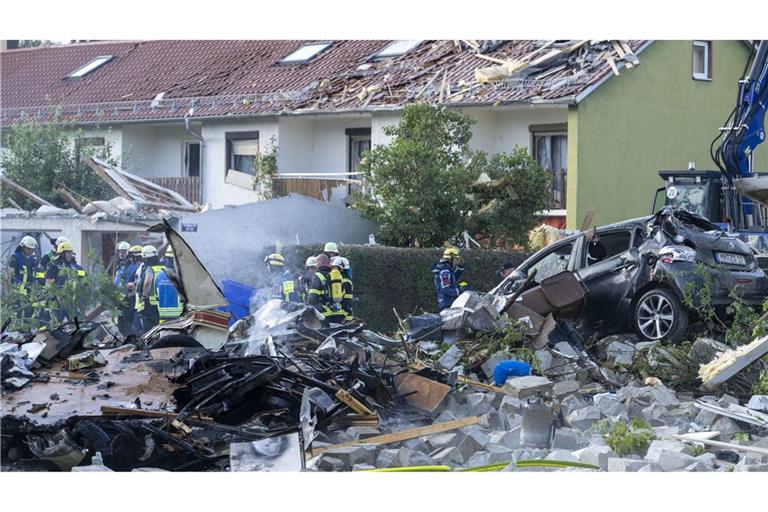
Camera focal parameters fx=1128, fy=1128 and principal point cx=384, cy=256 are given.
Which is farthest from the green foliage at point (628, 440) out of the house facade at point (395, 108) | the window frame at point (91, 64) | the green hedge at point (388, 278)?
the window frame at point (91, 64)

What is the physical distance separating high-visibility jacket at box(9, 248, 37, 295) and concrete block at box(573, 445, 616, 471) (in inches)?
375

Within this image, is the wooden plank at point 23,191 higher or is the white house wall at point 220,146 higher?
the white house wall at point 220,146

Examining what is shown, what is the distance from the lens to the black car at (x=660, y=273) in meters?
12.8

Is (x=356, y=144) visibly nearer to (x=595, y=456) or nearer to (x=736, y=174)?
(x=736, y=174)

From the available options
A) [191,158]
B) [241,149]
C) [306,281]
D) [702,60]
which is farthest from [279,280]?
[702,60]

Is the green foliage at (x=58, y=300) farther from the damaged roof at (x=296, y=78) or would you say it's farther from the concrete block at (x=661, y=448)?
the concrete block at (x=661, y=448)

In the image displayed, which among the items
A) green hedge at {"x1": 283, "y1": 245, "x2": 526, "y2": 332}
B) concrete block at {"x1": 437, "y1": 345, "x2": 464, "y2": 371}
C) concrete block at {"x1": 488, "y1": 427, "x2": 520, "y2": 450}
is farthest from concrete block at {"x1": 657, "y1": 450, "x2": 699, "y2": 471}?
green hedge at {"x1": 283, "y1": 245, "x2": 526, "y2": 332}

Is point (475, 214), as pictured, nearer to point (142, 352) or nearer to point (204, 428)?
point (142, 352)

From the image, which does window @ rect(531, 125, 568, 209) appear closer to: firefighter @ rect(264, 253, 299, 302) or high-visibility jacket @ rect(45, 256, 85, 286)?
firefighter @ rect(264, 253, 299, 302)

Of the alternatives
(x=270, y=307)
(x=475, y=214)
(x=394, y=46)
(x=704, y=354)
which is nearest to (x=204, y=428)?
(x=270, y=307)

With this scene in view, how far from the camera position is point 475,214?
64.0 feet

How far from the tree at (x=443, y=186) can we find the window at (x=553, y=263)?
448 cm

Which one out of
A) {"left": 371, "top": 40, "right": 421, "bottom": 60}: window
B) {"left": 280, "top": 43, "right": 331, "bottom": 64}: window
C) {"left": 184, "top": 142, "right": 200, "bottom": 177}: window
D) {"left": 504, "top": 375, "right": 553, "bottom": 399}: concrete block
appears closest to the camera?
{"left": 504, "top": 375, "right": 553, "bottom": 399}: concrete block

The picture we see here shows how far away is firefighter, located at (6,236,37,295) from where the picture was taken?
51.6 ft
